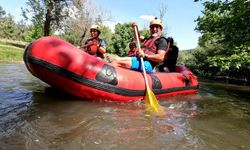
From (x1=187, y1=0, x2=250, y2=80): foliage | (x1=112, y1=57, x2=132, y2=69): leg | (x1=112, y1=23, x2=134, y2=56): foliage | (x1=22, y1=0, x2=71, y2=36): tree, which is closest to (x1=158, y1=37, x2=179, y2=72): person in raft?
(x1=187, y1=0, x2=250, y2=80): foliage

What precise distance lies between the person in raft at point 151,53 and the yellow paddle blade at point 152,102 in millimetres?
733

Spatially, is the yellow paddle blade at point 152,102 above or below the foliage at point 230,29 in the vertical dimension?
below

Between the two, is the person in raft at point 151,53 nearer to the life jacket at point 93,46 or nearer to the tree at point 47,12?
the life jacket at point 93,46

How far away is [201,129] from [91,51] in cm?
382

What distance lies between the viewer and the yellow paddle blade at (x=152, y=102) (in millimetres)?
5187

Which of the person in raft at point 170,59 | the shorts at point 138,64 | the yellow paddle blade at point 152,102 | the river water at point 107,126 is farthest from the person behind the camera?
the person in raft at point 170,59

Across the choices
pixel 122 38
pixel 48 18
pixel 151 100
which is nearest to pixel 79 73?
pixel 151 100

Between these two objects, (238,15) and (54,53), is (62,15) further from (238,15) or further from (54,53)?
(54,53)

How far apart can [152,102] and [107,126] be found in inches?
70.5

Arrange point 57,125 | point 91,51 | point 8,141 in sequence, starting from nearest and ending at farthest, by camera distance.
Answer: point 8,141 → point 57,125 → point 91,51

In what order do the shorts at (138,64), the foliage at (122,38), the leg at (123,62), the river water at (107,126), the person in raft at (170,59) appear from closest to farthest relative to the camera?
the river water at (107,126) → the leg at (123,62) → the shorts at (138,64) → the person in raft at (170,59) → the foliage at (122,38)

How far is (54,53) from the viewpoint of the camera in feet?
16.0

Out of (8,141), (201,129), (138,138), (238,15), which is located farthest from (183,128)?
(238,15)

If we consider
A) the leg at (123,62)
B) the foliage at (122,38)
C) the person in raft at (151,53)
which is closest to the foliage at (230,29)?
the person in raft at (151,53)
